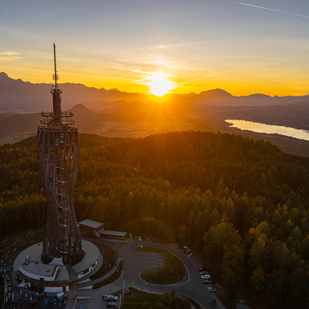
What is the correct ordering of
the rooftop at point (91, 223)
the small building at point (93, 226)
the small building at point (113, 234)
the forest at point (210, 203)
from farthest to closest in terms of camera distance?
1. the rooftop at point (91, 223)
2. the small building at point (93, 226)
3. the small building at point (113, 234)
4. the forest at point (210, 203)

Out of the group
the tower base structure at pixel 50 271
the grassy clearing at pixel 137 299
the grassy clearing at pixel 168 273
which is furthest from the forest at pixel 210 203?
the tower base structure at pixel 50 271

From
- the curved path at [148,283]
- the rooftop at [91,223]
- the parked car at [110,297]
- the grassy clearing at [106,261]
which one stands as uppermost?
the rooftop at [91,223]

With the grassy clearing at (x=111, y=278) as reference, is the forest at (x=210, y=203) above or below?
above

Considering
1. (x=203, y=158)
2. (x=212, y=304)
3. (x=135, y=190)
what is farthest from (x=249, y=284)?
(x=203, y=158)

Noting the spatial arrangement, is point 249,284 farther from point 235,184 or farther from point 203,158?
point 203,158

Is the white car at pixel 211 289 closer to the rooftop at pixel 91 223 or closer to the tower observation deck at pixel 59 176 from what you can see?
the tower observation deck at pixel 59 176

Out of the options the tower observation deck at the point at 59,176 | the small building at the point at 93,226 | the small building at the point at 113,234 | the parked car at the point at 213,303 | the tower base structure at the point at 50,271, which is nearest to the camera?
the parked car at the point at 213,303

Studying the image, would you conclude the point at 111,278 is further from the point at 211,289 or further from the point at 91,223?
the point at 91,223
